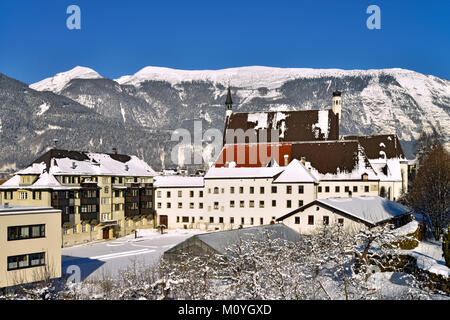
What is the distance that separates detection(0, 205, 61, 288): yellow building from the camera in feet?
104

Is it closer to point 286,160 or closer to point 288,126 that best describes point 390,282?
point 286,160

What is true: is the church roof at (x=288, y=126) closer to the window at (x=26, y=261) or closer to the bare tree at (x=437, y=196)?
the bare tree at (x=437, y=196)

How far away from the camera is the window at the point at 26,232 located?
108 ft

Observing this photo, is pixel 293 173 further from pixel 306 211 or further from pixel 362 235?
pixel 362 235

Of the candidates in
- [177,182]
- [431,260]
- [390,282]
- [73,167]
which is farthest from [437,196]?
[73,167]

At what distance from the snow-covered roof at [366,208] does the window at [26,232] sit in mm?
26355

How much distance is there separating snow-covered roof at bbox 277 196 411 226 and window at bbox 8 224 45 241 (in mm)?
26355

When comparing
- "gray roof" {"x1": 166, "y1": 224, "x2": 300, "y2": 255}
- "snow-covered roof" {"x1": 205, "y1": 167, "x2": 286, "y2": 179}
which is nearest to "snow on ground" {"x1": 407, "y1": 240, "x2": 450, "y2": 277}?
"gray roof" {"x1": 166, "y1": 224, "x2": 300, "y2": 255}

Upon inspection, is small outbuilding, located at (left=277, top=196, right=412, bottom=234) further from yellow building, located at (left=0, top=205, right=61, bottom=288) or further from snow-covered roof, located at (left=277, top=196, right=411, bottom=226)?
yellow building, located at (left=0, top=205, right=61, bottom=288)

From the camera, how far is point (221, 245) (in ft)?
121

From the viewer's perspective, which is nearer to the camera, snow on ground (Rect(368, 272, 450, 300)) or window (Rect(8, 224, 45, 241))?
snow on ground (Rect(368, 272, 450, 300))
